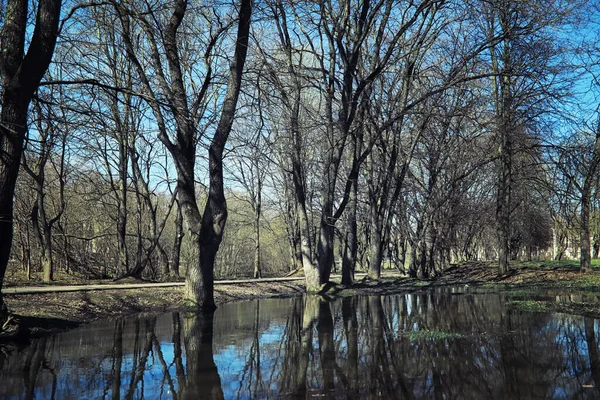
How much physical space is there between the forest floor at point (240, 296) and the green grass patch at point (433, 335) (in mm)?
3943

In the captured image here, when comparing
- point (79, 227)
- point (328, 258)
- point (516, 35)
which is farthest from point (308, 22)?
point (79, 227)

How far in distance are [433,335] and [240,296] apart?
44.9 ft

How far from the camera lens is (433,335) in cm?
816

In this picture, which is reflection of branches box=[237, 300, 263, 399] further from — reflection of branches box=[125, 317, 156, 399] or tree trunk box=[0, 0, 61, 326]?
tree trunk box=[0, 0, 61, 326]

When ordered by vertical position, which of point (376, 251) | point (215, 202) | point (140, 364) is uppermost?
point (215, 202)

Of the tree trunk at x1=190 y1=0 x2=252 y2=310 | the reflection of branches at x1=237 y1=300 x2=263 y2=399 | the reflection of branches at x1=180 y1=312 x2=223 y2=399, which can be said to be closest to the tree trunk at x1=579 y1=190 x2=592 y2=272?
the tree trunk at x1=190 y1=0 x2=252 y2=310

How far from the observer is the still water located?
5.12 meters

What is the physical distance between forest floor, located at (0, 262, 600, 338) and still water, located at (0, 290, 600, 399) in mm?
1112

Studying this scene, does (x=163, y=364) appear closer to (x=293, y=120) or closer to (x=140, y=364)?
(x=140, y=364)

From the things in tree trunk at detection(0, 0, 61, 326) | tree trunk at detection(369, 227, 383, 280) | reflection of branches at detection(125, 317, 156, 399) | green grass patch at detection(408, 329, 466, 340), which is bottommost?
reflection of branches at detection(125, 317, 156, 399)

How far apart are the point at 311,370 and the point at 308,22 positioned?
14.9 metres

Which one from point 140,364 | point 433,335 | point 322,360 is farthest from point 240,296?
point 322,360

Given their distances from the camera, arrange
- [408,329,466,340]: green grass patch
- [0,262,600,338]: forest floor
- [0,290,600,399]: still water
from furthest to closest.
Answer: [0,262,600,338]: forest floor < [408,329,466,340]: green grass patch < [0,290,600,399]: still water

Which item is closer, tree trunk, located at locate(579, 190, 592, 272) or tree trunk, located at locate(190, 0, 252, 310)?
tree trunk, located at locate(190, 0, 252, 310)
